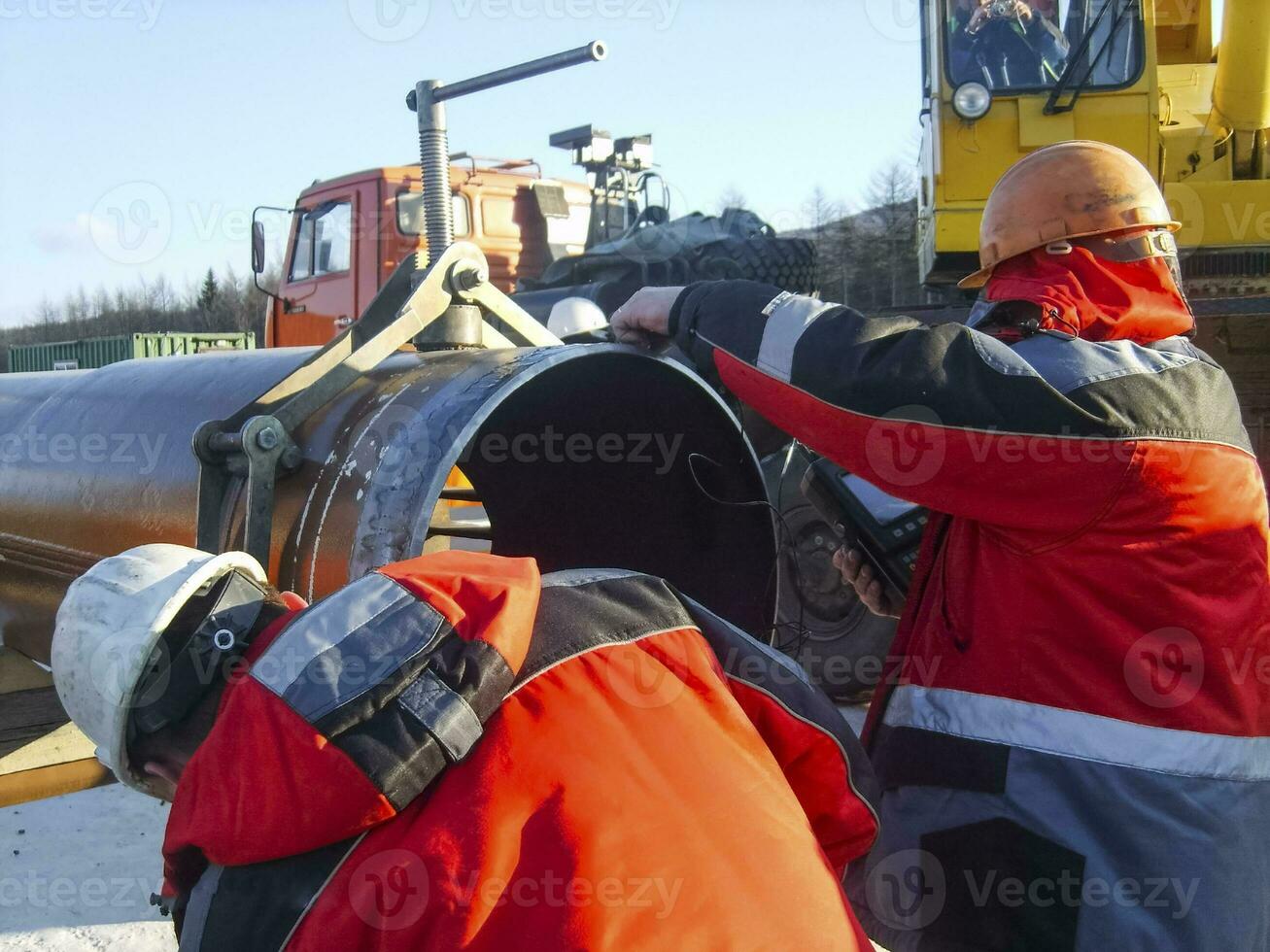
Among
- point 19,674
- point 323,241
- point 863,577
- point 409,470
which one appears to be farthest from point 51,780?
point 323,241

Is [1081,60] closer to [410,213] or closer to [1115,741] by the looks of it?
[1115,741]

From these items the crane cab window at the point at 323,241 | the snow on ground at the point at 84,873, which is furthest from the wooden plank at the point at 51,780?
the crane cab window at the point at 323,241

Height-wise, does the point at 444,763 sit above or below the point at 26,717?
above

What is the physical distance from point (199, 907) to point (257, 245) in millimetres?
6808

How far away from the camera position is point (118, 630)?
1.27 metres

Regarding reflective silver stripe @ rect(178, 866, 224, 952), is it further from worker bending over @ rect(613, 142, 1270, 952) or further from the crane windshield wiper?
the crane windshield wiper

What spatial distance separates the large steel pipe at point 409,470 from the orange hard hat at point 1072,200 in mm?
665

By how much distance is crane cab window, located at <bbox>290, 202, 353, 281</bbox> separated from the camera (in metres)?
8.31

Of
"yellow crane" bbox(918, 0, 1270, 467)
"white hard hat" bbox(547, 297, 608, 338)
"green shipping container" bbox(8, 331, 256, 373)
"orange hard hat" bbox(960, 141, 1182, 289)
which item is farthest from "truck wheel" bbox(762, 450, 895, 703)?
"green shipping container" bbox(8, 331, 256, 373)

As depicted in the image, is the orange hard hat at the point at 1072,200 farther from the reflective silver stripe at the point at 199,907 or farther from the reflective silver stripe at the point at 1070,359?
the reflective silver stripe at the point at 199,907

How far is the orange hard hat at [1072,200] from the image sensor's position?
1862 mm

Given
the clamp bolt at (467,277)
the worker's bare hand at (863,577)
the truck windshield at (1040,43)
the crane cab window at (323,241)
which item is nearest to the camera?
the clamp bolt at (467,277)

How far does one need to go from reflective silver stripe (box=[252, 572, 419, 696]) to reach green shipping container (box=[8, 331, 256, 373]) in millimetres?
13333

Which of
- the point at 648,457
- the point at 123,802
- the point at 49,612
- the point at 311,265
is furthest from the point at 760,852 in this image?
the point at 311,265
